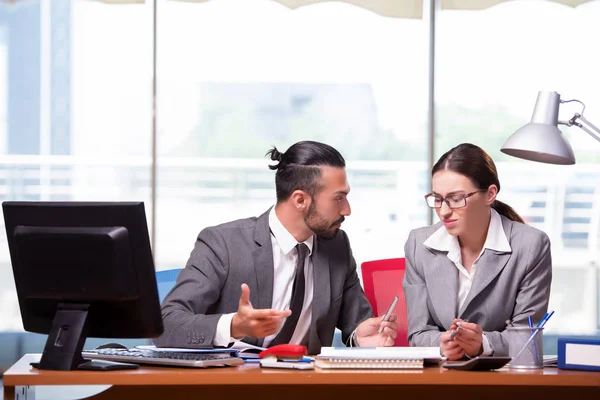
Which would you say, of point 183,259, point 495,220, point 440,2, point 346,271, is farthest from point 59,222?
point 440,2

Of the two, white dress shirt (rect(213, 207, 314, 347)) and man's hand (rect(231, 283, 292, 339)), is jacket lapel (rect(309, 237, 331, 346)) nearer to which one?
white dress shirt (rect(213, 207, 314, 347))

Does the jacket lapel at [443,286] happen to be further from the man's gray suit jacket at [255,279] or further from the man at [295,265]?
the man's gray suit jacket at [255,279]

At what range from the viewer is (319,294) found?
2.86m

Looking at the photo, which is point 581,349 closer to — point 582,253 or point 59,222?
point 59,222

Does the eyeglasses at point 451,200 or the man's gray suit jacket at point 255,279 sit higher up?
the eyeglasses at point 451,200

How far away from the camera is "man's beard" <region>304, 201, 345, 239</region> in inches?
115

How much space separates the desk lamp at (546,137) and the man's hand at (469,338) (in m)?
0.53

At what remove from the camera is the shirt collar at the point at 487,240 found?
8.79ft

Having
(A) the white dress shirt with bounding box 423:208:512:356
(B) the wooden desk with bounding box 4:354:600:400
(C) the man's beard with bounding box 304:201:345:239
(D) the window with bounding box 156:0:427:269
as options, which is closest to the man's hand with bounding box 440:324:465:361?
(B) the wooden desk with bounding box 4:354:600:400

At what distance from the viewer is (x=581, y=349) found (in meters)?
2.08

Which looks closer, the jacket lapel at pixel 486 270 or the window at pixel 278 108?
the jacket lapel at pixel 486 270

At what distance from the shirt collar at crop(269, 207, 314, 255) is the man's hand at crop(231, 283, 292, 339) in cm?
64

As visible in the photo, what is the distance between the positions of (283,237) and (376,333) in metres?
0.48

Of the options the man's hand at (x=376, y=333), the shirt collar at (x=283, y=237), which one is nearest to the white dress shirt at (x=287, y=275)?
the shirt collar at (x=283, y=237)
